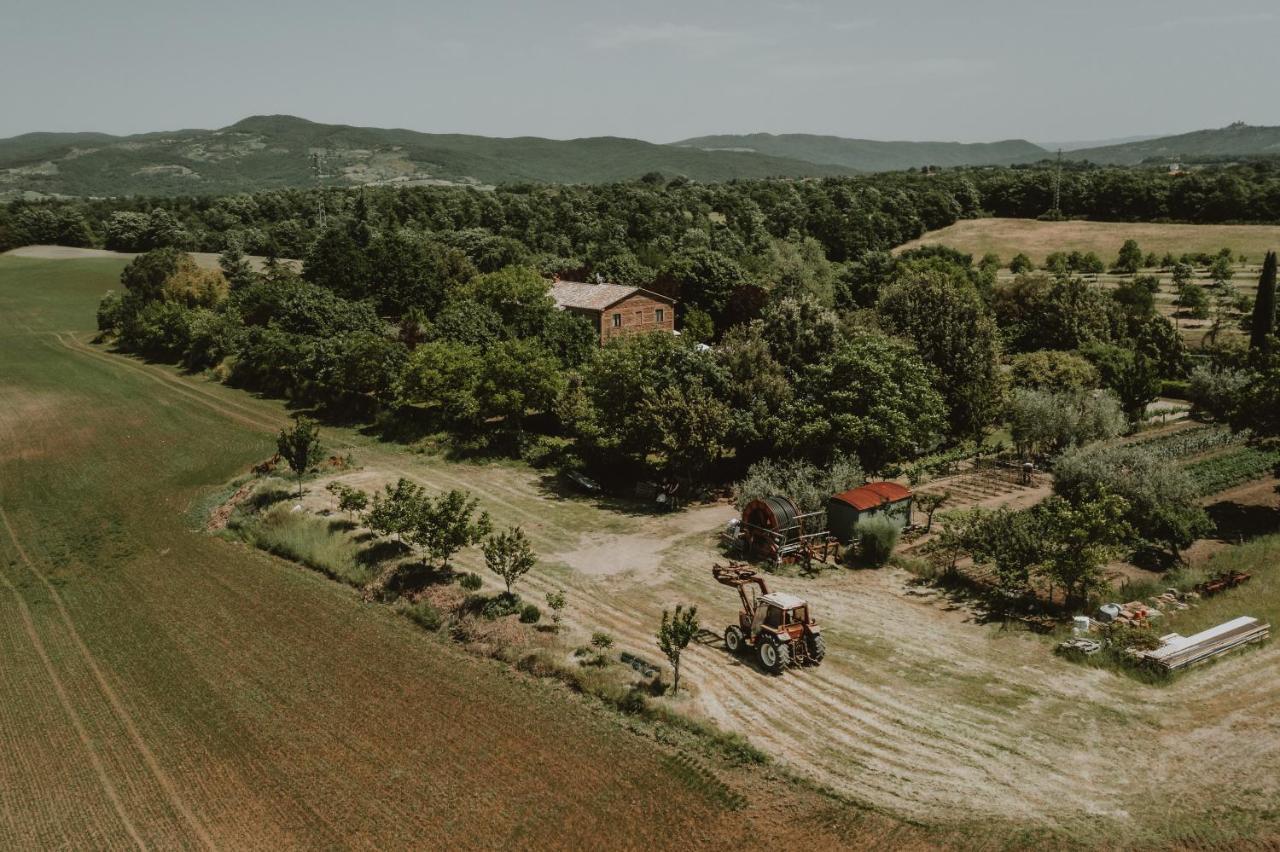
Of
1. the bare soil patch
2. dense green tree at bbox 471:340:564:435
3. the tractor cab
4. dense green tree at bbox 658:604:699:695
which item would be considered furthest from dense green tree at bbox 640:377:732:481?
the bare soil patch

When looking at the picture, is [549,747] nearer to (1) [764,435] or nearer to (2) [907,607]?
(2) [907,607]

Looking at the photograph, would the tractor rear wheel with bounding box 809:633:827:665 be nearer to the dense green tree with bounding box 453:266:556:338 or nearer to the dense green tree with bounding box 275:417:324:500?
the dense green tree with bounding box 275:417:324:500

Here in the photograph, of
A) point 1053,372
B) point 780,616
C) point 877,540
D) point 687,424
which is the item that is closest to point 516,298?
point 687,424

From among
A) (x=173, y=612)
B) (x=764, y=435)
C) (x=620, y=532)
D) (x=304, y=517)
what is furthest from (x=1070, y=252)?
(x=173, y=612)

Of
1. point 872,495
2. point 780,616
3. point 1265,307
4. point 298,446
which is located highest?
point 1265,307

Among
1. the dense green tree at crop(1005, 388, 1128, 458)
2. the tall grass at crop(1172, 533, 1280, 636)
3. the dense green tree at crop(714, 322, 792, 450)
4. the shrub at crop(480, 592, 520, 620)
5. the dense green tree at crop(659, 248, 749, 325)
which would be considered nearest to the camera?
the tall grass at crop(1172, 533, 1280, 636)

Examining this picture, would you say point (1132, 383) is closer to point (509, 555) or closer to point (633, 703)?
point (509, 555)
